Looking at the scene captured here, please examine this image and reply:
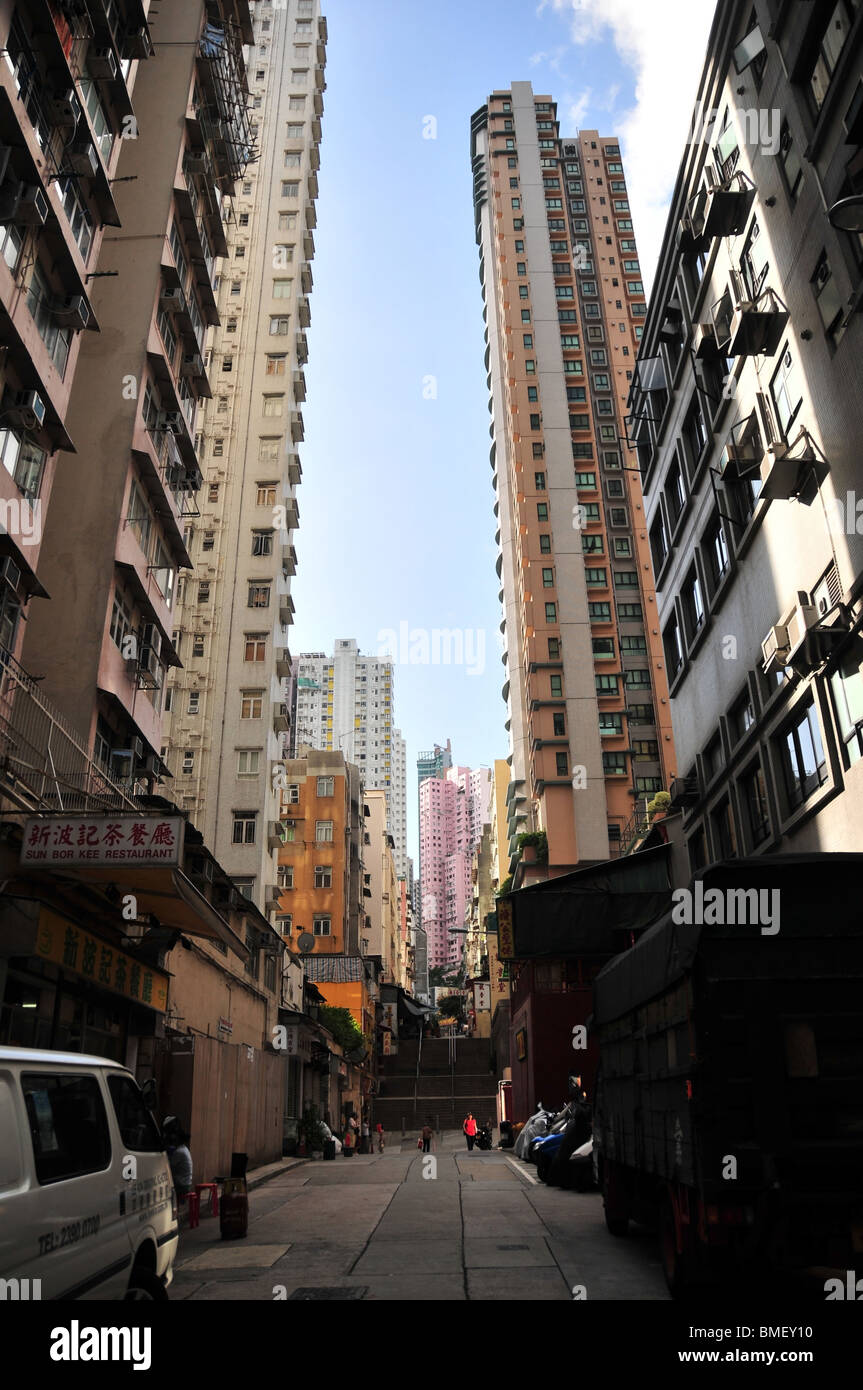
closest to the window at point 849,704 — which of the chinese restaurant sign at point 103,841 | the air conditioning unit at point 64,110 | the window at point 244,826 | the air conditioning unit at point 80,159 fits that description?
the chinese restaurant sign at point 103,841

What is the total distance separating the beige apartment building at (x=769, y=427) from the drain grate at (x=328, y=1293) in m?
9.52

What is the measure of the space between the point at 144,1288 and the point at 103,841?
5.75m

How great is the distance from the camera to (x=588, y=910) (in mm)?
28109

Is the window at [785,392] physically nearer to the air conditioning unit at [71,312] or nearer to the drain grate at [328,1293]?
the air conditioning unit at [71,312]

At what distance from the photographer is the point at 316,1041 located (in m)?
38.4

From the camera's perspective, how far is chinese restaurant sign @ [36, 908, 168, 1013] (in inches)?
468

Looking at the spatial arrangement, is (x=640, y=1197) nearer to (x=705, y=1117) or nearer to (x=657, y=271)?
(x=705, y=1117)

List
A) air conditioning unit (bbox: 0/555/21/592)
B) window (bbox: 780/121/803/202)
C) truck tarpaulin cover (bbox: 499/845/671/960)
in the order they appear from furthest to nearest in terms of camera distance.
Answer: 1. truck tarpaulin cover (bbox: 499/845/671/960)
2. window (bbox: 780/121/803/202)
3. air conditioning unit (bbox: 0/555/21/592)

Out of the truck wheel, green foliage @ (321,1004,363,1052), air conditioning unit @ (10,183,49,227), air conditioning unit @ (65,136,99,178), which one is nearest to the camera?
the truck wheel

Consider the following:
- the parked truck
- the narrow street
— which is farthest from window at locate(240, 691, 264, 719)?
the parked truck

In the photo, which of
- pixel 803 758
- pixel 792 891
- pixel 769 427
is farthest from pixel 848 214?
pixel 803 758

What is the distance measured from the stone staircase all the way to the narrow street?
33154 millimetres

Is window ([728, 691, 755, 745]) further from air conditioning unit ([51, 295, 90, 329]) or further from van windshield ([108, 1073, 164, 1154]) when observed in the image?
van windshield ([108, 1073, 164, 1154])

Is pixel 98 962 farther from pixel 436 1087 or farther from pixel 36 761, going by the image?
pixel 436 1087
